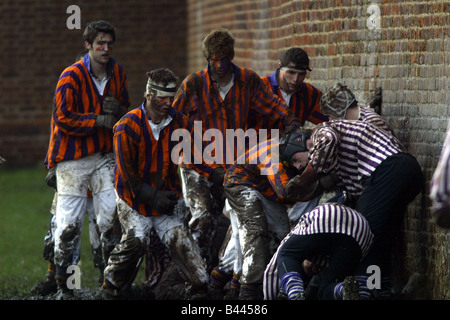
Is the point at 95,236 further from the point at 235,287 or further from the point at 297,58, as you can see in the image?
the point at 297,58

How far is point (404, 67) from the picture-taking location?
6895mm

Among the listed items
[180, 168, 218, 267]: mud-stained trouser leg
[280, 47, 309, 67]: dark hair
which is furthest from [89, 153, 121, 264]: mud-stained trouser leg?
[280, 47, 309, 67]: dark hair

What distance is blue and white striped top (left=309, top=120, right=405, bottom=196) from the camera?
6.17 meters

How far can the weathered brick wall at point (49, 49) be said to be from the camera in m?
16.2

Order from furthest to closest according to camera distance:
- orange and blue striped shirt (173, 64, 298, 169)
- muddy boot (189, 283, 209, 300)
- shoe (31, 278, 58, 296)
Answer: shoe (31, 278, 58, 296)
orange and blue striped shirt (173, 64, 298, 169)
muddy boot (189, 283, 209, 300)

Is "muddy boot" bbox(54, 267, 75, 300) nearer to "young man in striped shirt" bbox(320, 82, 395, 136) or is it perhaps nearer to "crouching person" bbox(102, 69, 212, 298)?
"crouching person" bbox(102, 69, 212, 298)

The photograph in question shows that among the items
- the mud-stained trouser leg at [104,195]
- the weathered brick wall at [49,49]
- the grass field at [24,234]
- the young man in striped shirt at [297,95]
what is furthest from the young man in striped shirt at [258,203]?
the weathered brick wall at [49,49]

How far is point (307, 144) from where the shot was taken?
652cm

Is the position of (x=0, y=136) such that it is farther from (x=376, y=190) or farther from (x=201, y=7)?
(x=376, y=190)

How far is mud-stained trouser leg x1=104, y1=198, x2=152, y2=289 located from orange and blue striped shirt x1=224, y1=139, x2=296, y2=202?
718mm

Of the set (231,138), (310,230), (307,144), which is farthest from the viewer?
(231,138)

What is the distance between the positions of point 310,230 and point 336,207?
0.23 metres

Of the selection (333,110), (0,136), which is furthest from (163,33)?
(333,110)

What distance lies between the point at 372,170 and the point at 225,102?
166cm
